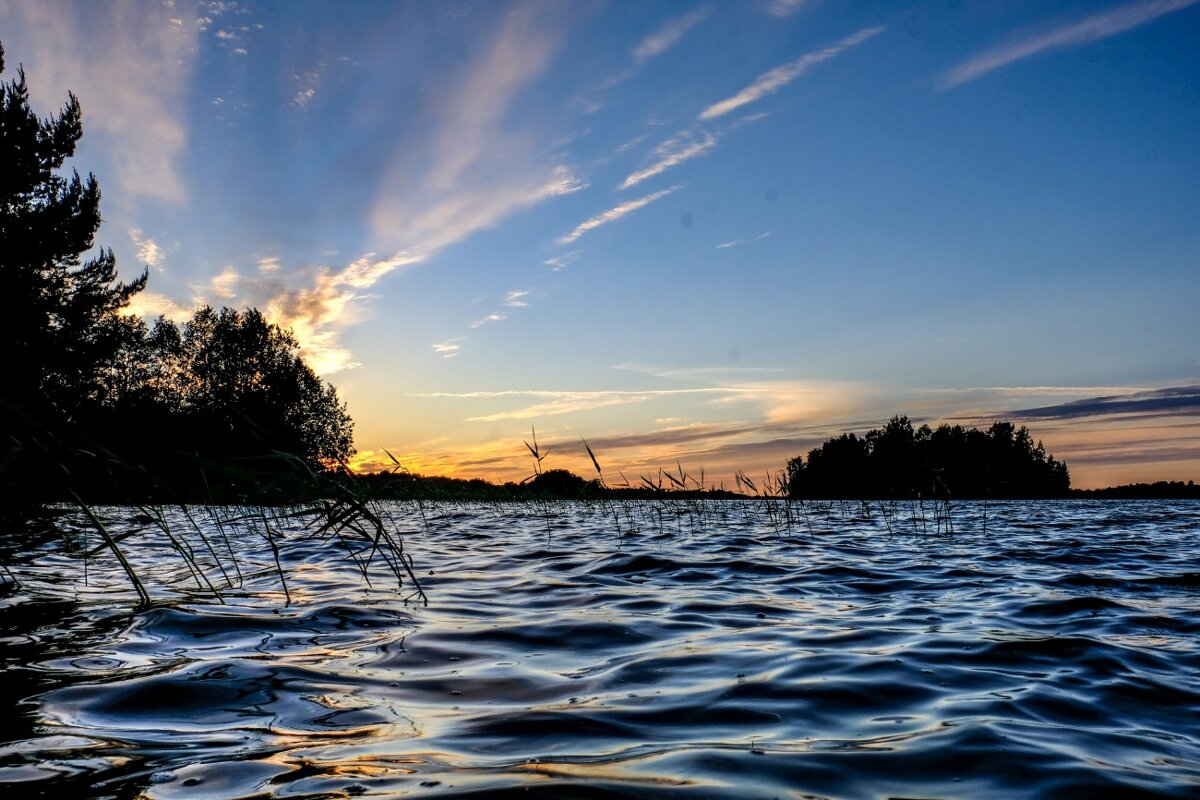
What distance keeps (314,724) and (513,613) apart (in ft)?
9.65

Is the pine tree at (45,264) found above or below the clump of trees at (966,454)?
above

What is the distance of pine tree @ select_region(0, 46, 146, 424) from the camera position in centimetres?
2566

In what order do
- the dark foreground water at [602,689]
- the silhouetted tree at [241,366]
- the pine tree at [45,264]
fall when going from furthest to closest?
the silhouetted tree at [241,366], the pine tree at [45,264], the dark foreground water at [602,689]

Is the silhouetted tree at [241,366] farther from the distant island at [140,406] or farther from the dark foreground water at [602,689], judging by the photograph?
the dark foreground water at [602,689]

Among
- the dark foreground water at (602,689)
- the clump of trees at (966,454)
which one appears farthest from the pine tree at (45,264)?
the clump of trees at (966,454)

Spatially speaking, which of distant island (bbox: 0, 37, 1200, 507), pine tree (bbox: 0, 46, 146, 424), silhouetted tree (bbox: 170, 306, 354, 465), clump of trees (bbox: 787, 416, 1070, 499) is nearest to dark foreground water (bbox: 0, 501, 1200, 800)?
distant island (bbox: 0, 37, 1200, 507)

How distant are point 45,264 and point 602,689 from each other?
111ft

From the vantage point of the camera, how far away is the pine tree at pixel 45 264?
2566 centimetres

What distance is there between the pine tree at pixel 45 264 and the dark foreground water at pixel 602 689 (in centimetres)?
2308

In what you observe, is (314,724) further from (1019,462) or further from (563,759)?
(1019,462)

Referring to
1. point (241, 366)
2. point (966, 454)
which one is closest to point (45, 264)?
point (241, 366)

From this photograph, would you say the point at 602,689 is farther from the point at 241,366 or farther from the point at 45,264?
the point at 241,366

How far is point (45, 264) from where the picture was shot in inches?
1135

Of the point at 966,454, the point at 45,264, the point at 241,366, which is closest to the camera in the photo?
the point at 45,264
